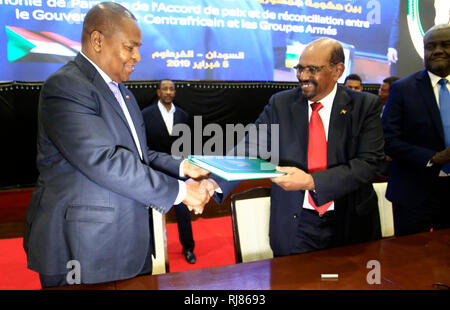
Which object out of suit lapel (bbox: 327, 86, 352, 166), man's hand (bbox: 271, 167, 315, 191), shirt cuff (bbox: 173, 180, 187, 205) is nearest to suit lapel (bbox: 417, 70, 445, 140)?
suit lapel (bbox: 327, 86, 352, 166)

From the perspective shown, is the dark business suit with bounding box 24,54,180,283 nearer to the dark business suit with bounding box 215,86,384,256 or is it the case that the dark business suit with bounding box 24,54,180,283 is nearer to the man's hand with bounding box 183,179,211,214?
the man's hand with bounding box 183,179,211,214

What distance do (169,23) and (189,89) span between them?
3.09ft

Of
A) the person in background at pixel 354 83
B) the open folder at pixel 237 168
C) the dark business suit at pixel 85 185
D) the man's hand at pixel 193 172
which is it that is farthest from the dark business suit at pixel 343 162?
the person in background at pixel 354 83

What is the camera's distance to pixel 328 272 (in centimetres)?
135

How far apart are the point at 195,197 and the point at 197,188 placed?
0.33ft

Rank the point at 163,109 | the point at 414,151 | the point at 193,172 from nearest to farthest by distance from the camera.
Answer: the point at 193,172, the point at 414,151, the point at 163,109

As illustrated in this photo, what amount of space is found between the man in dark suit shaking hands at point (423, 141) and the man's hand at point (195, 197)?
1.31 metres

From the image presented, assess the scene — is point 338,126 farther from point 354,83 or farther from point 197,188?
point 354,83

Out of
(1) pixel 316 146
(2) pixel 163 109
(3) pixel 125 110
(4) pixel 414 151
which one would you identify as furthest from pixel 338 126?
(2) pixel 163 109

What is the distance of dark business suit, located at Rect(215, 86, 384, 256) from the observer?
1915mm

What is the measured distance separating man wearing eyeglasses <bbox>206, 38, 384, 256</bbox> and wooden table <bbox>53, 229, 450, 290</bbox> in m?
0.32

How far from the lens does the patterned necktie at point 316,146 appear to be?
76.1 inches
